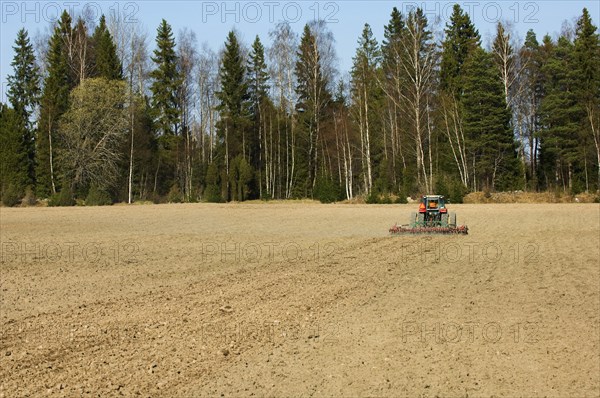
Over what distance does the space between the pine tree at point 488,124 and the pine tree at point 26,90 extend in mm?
39625

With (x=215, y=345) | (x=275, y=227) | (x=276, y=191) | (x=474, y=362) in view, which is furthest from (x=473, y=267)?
(x=276, y=191)

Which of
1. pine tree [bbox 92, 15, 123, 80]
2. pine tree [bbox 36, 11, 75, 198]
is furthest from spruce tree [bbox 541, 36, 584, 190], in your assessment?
pine tree [bbox 36, 11, 75, 198]

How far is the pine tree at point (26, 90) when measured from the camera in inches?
2140

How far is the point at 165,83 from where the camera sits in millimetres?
58750

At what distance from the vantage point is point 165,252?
1516cm

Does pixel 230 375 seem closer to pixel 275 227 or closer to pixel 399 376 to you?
pixel 399 376

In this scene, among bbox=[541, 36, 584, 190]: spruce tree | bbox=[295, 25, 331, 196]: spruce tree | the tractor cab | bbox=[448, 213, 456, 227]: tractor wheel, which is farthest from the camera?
bbox=[295, 25, 331, 196]: spruce tree

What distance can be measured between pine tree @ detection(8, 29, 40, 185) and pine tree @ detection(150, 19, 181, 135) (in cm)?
1161

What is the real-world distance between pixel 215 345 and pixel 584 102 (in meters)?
50.3

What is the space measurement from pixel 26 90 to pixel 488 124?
→ 44.4 m

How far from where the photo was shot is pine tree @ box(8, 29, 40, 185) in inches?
2140
